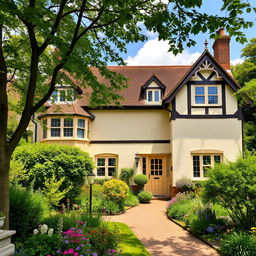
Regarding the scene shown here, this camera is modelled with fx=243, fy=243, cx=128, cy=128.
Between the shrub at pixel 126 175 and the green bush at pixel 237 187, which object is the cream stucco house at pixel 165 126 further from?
the green bush at pixel 237 187

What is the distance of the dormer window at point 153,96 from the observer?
19250 mm

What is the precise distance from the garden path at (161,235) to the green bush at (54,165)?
2880 mm

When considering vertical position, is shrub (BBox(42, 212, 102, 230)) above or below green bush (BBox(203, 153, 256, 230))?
below

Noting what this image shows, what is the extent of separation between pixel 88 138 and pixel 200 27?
1508 centimetres

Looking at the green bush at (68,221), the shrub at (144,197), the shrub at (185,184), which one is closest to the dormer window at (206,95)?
the shrub at (185,184)

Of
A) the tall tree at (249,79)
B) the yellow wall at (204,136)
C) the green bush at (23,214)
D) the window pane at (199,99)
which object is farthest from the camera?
the tall tree at (249,79)

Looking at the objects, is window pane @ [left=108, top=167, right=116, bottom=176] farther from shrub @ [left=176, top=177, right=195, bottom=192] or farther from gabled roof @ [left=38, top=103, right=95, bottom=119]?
shrub @ [left=176, top=177, right=195, bottom=192]

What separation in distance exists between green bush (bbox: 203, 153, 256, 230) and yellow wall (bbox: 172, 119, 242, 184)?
8.78 m

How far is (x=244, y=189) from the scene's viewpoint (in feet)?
24.4

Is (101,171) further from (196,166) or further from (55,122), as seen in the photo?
(196,166)

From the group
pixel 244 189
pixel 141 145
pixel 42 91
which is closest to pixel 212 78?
pixel 141 145

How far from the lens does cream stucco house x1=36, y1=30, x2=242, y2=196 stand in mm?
17094

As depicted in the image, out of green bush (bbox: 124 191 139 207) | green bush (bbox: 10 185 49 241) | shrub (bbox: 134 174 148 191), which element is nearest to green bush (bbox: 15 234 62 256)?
green bush (bbox: 10 185 49 241)

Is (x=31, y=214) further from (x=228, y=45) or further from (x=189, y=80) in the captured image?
(x=228, y=45)
